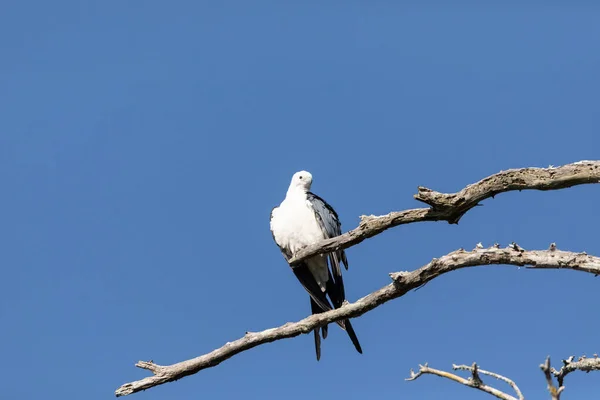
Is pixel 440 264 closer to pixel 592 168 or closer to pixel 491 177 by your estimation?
pixel 491 177

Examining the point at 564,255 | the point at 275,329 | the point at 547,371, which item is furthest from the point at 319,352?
the point at 547,371

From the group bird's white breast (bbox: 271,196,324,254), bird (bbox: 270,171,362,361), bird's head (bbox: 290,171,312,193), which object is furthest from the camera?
bird's head (bbox: 290,171,312,193)

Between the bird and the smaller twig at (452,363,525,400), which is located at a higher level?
the bird

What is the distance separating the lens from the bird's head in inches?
369

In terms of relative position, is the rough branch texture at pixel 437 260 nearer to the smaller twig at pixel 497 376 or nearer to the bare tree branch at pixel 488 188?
the bare tree branch at pixel 488 188

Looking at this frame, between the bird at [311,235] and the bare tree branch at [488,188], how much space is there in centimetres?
251

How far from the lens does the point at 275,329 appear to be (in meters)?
6.00

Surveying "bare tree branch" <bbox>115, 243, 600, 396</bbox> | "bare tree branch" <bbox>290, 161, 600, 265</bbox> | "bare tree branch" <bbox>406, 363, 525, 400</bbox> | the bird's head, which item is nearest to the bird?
the bird's head

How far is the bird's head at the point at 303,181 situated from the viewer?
9.38 metres

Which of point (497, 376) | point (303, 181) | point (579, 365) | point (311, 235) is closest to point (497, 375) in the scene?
point (497, 376)

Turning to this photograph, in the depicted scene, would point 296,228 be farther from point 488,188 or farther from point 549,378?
point 549,378

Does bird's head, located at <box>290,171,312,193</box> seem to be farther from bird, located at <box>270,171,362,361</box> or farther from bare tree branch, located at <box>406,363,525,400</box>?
bare tree branch, located at <box>406,363,525,400</box>

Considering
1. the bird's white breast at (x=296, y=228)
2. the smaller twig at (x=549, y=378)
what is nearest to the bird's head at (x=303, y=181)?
the bird's white breast at (x=296, y=228)

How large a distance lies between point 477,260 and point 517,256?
0.27 meters
